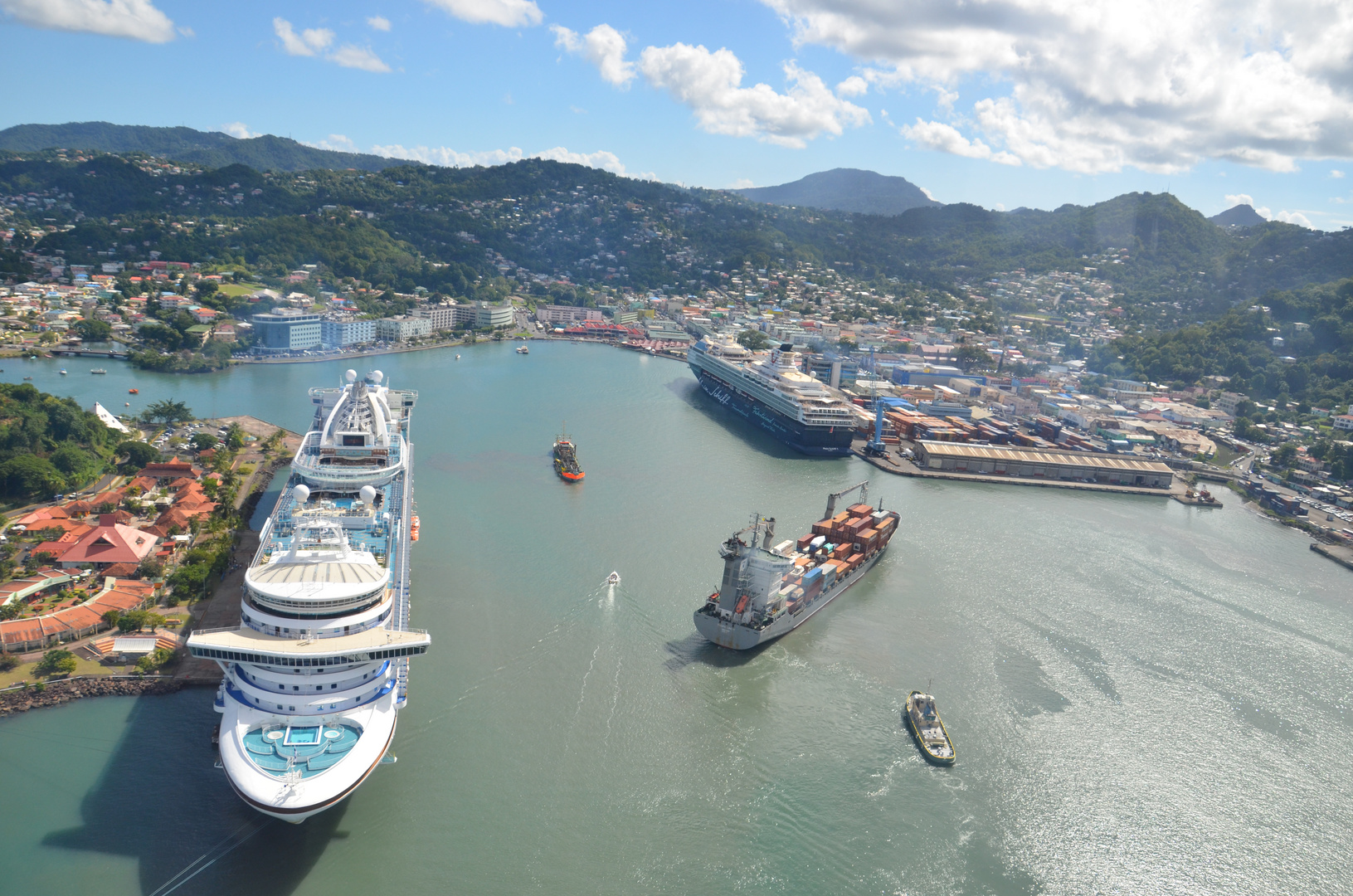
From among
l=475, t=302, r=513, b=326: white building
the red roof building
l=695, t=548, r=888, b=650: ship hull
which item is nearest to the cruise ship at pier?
the red roof building

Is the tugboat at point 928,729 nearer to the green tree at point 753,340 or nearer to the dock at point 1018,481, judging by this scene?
the dock at point 1018,481

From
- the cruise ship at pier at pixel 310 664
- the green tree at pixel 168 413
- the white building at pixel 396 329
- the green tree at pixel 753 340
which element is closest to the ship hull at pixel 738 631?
the cruise ship at pier at pixel 310 664

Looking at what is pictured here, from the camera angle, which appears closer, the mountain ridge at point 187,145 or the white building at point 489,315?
the white building at point 489,315

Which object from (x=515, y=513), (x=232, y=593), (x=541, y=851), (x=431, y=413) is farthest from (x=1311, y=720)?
(x=431, y=413)

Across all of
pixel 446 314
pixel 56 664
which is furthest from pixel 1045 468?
pixel 446 314

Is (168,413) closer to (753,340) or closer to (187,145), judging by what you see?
(753,340)

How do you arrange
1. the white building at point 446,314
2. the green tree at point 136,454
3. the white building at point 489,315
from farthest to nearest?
the white building at point 489,315 < the white building at point 446,314 < the green tree at point 136,454

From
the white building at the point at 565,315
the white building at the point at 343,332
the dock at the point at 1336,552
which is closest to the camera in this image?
the dock at the point at 1336,552
